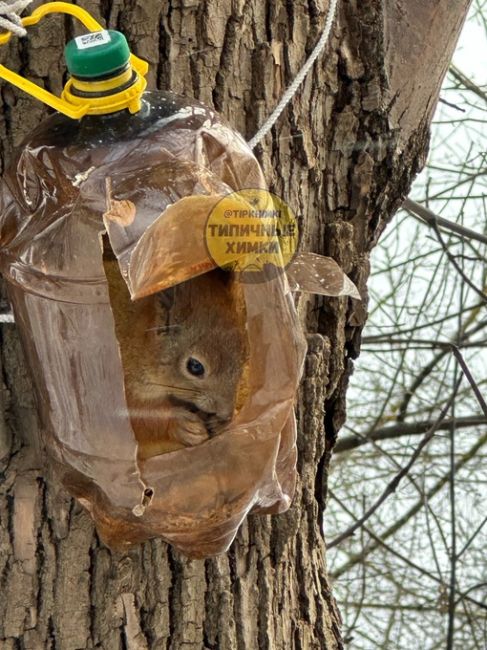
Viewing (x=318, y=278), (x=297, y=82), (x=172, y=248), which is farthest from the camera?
(x=297, y=82)

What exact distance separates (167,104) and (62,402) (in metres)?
0.28

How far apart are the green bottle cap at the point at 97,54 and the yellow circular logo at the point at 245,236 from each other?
5.9 inches

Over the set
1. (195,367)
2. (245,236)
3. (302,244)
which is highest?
(245,236)

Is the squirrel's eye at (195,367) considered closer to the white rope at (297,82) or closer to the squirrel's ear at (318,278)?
the squirrel's ear at (318,278)

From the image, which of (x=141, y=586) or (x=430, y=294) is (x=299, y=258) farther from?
(x=430, y=294)

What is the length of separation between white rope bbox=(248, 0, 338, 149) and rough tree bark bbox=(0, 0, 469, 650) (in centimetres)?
1

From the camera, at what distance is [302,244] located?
3.84 feet

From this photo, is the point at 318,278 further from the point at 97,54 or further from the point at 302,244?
the point at 97,54

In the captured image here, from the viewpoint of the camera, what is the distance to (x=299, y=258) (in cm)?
100

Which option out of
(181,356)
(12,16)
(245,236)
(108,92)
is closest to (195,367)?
(181,356)

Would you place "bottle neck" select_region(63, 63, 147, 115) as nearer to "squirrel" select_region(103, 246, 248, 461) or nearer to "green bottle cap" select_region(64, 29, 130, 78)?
"green bottle cap" select_region(64, 29, 130, 78)

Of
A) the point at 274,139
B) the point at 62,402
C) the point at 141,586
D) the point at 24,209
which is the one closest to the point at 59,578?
the point at 141,586

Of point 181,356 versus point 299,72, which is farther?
point 299,72

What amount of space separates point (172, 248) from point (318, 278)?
30 cm
